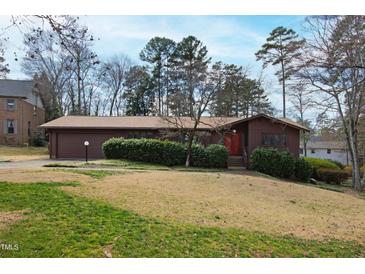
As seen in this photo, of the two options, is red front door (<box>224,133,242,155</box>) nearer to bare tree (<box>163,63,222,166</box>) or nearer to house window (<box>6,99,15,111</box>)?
bare tree (<box>163,63,222,166</box>)

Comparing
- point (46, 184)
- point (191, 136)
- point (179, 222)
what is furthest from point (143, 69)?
point (179, 222)

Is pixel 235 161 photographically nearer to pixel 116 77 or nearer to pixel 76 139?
pixel 76 139

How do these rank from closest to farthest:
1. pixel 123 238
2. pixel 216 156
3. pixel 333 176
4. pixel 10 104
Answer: pixel 123 238
pixel 216 156
pixel 333 176
pixel 10 104

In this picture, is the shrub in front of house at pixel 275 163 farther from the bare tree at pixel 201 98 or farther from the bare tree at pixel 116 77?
the bare tree at pixel 116 77

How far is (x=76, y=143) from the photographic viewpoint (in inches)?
864

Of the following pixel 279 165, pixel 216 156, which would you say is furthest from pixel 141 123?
pixel 279 165

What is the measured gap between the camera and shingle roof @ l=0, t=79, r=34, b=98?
32.3 m

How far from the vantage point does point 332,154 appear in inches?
1890

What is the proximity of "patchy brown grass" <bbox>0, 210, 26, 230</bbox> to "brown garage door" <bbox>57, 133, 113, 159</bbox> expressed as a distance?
16.3 meters

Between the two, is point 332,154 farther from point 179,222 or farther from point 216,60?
point 179,222

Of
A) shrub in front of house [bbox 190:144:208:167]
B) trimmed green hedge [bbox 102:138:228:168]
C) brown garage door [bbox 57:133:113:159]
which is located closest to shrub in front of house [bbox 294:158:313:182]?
trimmed green hedge [bbox 102:138:228:168]

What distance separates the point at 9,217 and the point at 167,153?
12378 mm
